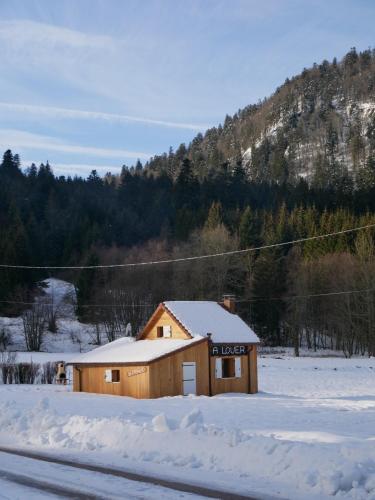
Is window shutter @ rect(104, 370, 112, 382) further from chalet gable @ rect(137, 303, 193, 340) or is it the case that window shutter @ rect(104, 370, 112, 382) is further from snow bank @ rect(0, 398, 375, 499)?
snow bank @ rect(0, 398, 375, 499)

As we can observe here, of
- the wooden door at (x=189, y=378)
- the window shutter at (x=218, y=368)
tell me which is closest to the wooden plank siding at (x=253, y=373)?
the window shutter at (x=218, y=368)

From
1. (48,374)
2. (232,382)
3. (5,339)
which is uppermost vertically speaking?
(5,339)

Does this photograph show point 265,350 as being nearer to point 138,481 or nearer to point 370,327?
point 370,327

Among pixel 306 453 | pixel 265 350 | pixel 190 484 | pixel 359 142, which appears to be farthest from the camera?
pixel 359 142

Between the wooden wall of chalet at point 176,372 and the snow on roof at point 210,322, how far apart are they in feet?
3.69

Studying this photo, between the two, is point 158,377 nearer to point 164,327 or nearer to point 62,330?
point 164,327

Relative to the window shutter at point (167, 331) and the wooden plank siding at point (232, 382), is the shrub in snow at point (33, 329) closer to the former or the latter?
the window shutter at point (167, 331)

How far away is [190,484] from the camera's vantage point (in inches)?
430

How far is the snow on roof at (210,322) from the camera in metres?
38.2

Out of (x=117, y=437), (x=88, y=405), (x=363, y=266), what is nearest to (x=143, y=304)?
(x=363, y=266)

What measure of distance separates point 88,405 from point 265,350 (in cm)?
5114

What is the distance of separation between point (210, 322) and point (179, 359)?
13.6 ft

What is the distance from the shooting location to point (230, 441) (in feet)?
43.3

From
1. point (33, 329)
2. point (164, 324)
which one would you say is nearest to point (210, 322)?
point (164, 324)
